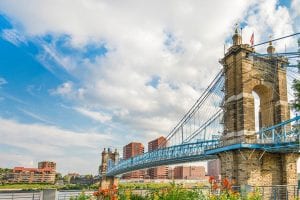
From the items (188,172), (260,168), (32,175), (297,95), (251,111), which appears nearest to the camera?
(297,95)

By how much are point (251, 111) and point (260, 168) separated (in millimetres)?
4058

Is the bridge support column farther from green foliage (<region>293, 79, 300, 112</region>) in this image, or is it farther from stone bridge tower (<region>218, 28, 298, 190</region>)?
green foliage (<region>293, 79, 300, 112</region>)

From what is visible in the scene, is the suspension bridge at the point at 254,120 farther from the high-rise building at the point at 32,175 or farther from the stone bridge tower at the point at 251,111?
the high-rise building at the point at 32,175

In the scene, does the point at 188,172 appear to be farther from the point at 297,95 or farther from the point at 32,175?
the point at 297,95

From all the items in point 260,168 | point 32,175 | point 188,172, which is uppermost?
point 260,168

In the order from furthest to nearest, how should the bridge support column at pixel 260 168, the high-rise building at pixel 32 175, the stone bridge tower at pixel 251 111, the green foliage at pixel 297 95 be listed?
the high-rise building at pixel 32 175
the stone bridge tower at pixel 251 111
the bridge support column at pixel 260 168
the green foliage at pixel 297 95

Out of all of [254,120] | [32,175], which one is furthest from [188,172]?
[254,120]

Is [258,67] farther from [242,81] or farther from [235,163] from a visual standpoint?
[235,163]

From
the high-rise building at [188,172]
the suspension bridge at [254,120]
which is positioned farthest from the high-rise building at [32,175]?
the suspension bridge at [254,120]

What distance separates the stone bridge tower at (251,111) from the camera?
22.3 meters

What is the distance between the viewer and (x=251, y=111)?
23.2 m

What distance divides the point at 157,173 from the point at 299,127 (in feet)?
375

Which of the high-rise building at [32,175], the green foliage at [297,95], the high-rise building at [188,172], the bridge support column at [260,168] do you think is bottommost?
the high-rise building at [32,175]

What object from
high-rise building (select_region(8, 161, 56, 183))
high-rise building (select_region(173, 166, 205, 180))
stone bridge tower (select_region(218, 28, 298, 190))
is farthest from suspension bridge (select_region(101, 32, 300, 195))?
high-rise building (select_region(8, 161, 56, 183))
